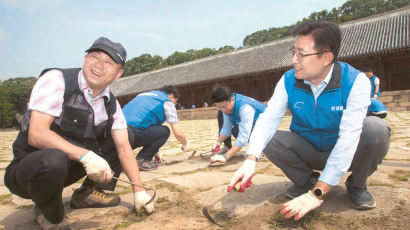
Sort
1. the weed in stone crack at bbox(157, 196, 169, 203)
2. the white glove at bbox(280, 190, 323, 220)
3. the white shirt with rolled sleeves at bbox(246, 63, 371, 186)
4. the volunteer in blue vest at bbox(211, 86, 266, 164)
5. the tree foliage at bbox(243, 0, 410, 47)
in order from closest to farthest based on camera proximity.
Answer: the white glove at bbox(280, 190, 323, 220)
the white shirt with rolled sleeves at bbox(246, 63, 371, 186)
the weed in stone crack at bbox(157, 196, 169, 203)
the volunteer in blue vest at bbox(211, 86, 266, 164)
the tree foliage at bbox(243, 0, 410, 47)

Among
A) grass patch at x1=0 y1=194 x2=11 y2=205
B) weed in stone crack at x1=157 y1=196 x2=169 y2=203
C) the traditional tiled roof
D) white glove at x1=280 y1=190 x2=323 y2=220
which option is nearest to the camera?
white glove at x1=280 y1=190 x2=323 y2=220

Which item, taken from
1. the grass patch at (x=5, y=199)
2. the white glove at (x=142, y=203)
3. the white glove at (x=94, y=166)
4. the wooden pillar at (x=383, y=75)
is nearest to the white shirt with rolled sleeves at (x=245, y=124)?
the white glove at (x=142, y=203)

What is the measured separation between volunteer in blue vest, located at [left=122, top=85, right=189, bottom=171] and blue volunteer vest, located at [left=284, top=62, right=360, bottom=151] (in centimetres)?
201

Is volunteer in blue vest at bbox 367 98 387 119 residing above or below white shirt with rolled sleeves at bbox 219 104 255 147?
above

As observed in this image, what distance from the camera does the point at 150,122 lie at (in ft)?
12.2

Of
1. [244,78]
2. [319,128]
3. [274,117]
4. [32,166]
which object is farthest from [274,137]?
[244,78]

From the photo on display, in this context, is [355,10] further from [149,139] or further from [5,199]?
[5,199]

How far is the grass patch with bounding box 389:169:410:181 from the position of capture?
2385 millimetres

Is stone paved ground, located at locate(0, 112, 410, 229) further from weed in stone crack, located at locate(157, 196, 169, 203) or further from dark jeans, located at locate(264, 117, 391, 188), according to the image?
dark jeans, located at locate(264, 117, 391, 188)

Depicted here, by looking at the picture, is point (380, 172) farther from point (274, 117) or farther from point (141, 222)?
point (141, 222)

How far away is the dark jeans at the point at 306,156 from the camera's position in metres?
1.77

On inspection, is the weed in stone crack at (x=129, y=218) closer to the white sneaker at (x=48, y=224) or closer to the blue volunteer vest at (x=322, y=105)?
the white sneaker at (x=48, y=224)

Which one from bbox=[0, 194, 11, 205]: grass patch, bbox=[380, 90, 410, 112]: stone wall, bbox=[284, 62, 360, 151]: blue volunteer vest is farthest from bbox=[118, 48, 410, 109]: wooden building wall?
bbox=[0, 194, 11, 205]: grass patch

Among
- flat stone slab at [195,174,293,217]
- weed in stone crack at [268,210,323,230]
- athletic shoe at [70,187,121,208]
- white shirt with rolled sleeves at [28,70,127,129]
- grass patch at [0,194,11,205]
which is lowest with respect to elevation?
flat stone slab at [195,174,293,217]
